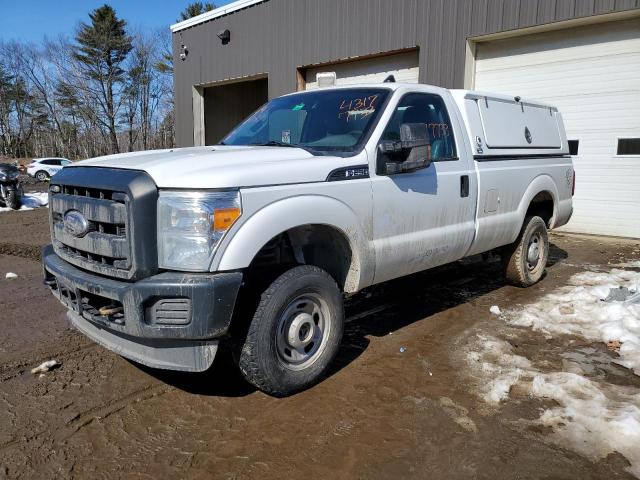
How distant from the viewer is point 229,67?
1675cm

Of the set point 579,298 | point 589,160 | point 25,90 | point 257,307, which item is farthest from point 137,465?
point 25,90

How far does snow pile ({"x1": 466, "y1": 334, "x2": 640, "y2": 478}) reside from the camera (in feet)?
9.70

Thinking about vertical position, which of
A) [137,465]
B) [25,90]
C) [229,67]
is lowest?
[137,465]

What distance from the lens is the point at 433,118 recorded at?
4.75 m

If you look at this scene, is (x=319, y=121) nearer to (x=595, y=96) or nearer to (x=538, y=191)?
(x=538, y=191)

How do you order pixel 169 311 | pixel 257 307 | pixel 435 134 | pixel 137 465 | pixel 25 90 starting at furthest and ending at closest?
pixel 25 90
pixel 435 134
pixel 257 307
pixel 169 311
pixel 137 465

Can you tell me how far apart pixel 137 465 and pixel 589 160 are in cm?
974

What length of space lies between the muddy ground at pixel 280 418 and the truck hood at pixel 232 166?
146 centimetres

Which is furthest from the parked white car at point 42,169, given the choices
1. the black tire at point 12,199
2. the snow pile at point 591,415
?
the snow pile at point 591,415

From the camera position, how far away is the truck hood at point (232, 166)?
299 cm

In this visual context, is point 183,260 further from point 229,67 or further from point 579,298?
point 229,67

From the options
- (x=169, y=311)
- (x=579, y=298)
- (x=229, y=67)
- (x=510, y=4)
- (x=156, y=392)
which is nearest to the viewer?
(x=169, y=311)

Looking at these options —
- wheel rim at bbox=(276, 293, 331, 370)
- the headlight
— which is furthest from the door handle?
the headlight

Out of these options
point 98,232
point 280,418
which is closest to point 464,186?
point 280,418
